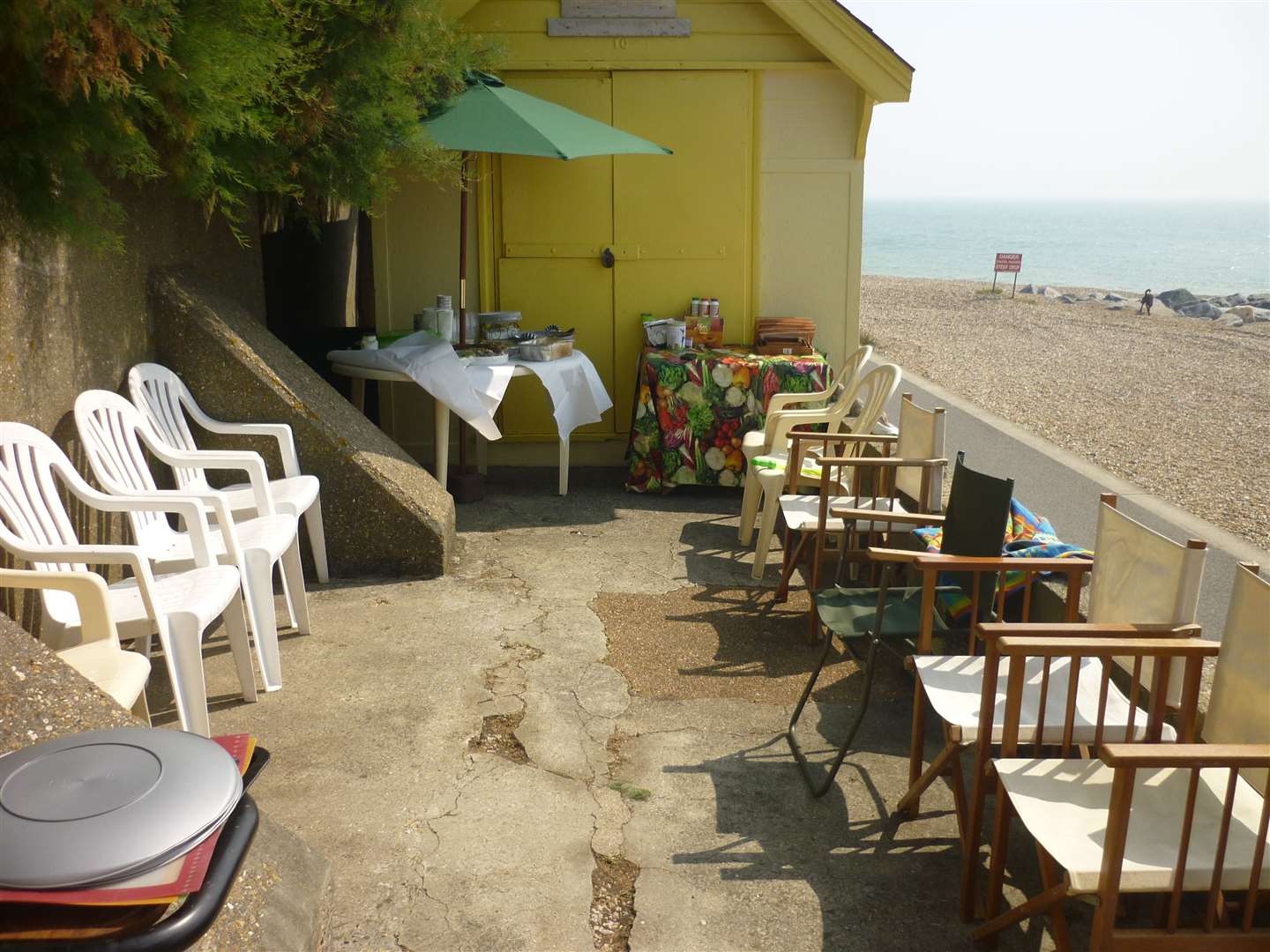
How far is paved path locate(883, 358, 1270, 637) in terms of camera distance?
18.4 ft

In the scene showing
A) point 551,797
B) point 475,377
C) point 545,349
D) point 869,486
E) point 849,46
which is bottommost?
point 551,797

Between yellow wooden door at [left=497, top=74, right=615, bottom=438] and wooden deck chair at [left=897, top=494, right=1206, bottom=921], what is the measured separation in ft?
15.5

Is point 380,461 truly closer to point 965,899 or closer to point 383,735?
point 383,735

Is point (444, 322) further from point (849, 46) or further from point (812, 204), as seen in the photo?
point (849, 46)

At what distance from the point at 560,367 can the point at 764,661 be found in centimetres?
275

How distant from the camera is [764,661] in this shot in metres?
4.54

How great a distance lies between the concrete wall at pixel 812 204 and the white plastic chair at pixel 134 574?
4.67 m

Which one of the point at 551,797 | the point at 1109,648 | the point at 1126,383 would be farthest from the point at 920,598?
the point at 1126,383

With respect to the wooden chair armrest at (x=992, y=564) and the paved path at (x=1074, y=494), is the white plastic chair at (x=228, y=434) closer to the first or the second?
the wooden chair armrest at (x=992, y=564)

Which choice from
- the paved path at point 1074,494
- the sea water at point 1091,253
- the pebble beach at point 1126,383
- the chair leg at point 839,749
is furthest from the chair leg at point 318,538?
the sea water at point 1091,253

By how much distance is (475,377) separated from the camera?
20.9 feet

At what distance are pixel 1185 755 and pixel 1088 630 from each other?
0.68 m

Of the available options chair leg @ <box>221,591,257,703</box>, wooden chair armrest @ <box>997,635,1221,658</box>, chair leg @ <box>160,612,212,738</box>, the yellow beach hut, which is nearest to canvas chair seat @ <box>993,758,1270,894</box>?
wooden chair armrest @ <box>997,635,1221,658</box>

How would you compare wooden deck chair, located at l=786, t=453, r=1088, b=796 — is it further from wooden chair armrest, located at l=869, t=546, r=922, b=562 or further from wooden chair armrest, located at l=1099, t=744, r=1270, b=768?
wooden chair armrest, located at l=1099, t=744, r=1270, b=768
